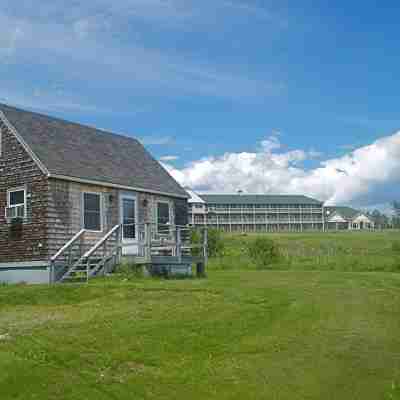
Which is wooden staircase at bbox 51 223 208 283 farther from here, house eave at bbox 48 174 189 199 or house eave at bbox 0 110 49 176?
house eave at bbox 0 110 49 176

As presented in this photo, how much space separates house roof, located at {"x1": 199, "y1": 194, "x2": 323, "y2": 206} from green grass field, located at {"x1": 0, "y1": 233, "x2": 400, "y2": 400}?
10424 cm

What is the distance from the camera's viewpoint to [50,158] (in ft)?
67.8

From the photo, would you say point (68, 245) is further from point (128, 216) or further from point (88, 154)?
point (88, 154)

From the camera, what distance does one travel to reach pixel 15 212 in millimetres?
20750

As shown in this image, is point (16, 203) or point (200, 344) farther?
point (16, 203)

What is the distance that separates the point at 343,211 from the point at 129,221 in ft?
413

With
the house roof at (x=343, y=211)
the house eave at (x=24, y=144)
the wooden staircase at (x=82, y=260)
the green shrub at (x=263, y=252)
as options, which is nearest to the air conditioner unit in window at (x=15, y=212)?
the house eave at (x=24, y=144)

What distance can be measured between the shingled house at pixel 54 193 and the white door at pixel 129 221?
39mm

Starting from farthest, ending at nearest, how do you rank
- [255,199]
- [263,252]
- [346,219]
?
[346,219]
[255,199]
[263,252]

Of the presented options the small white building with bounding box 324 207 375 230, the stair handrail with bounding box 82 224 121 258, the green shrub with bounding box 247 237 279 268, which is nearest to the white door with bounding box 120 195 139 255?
the stair handrail with bounding box 82 224 121 258

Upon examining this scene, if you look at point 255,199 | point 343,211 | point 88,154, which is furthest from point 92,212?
point 343,211

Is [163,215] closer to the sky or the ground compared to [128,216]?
closer to the sky

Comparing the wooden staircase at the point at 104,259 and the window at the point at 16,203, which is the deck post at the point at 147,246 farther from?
the window at the point at 16,203

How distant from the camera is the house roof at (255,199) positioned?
121 m
